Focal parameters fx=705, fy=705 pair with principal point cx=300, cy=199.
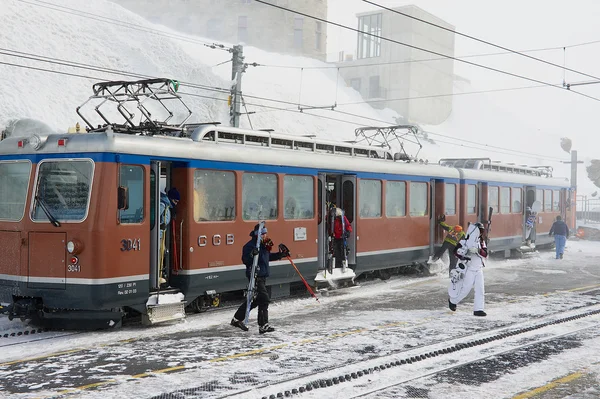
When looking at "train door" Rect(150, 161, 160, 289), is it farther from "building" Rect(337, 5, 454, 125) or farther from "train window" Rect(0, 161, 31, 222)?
"building" Rect(337, 5, 454, 125)

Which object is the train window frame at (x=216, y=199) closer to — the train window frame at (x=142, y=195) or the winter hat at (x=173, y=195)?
the winter hat at (x=173, y=195)

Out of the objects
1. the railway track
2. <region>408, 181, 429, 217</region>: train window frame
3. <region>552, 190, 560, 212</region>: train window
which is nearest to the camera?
the railway track

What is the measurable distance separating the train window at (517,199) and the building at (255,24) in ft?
203

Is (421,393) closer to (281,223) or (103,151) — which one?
(103,151)

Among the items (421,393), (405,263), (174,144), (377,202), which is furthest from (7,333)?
(405,263)

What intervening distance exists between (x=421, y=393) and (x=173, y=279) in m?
5.43

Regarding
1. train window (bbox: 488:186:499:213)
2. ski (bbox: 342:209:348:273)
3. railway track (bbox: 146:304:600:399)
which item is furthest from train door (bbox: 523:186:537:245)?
railway track (bbox: 146:304:600:399)

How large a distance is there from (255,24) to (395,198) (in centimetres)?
7026

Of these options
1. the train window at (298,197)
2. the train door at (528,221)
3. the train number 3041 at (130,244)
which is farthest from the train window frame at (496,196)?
the train number 3041 at (130,244)

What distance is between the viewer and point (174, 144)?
11.2m

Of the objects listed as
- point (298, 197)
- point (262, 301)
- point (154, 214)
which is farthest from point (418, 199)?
point (154, 214)

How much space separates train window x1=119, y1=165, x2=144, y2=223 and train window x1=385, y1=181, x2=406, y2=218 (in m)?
7.65

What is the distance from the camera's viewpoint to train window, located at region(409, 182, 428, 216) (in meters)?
18.1

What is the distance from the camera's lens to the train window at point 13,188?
35.1 feet
